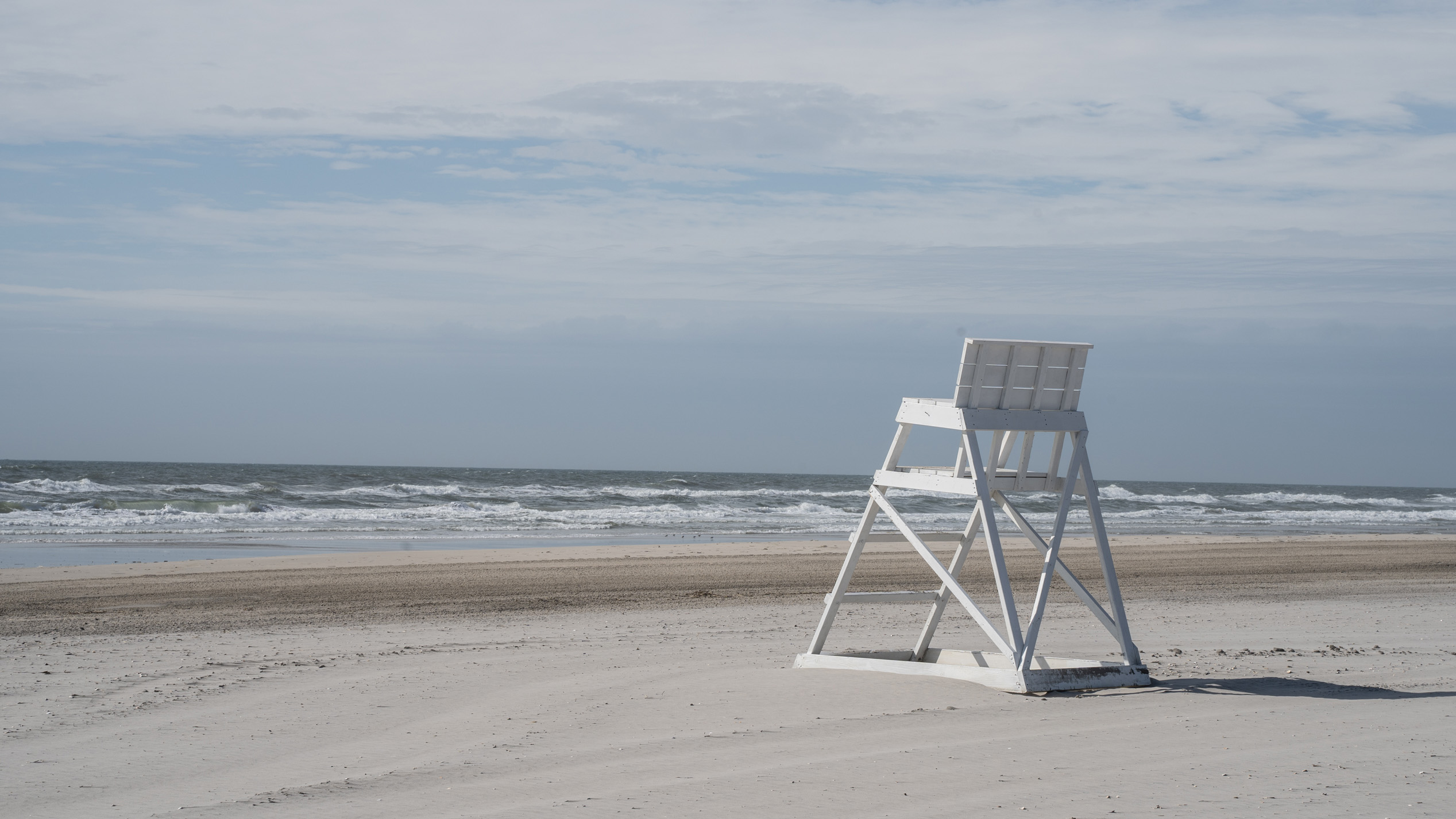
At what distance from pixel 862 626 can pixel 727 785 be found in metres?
6.36

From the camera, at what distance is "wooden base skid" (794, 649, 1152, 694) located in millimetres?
6898

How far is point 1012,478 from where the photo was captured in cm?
720

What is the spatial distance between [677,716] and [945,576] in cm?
216

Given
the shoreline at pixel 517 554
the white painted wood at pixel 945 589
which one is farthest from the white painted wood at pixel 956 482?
the shoreline at pixel 517 554

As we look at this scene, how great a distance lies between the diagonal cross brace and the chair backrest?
0.94 meters

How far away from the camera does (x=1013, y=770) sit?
505 cm

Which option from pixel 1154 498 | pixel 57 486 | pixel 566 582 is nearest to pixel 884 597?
pixel 566 582

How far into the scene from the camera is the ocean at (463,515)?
81.3ft

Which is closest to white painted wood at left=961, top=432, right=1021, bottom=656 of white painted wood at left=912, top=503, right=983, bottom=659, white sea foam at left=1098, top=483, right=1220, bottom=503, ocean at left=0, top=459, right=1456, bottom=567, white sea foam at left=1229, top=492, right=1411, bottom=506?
white painted wood at left=912, top=503, right=983, bottom=659

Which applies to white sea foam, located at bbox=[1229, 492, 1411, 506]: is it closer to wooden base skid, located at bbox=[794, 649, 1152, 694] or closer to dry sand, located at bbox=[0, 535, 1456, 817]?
dry sand, located at bbox=[0, 535, 1456, 817]

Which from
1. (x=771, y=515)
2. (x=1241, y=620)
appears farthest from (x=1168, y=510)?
(x=1241, y=620)

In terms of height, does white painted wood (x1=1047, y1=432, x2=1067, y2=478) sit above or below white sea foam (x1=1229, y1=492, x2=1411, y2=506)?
above

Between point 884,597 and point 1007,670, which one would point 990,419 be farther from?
point 884,597

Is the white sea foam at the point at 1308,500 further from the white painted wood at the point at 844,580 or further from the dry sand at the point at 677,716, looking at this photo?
the white painted wood at the point at 844,580
